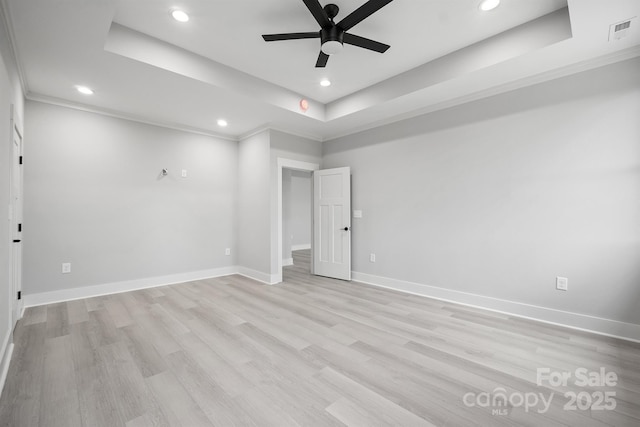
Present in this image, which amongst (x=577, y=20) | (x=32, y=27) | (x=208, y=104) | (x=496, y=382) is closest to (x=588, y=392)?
(x=496, y=382)

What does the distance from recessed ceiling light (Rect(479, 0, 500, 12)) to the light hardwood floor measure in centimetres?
289

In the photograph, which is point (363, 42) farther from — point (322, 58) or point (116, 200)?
point (116, 200)

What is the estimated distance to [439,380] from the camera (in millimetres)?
1885

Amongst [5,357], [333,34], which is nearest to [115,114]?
[5,357]

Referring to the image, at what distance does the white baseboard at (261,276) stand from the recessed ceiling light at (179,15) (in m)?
3.48

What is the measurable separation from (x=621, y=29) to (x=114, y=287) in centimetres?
625

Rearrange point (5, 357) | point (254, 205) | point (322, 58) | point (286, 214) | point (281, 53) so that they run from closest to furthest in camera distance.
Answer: point (5, 357) → point (322, 58) → point (281, 53) → point (254, 205) → point (286, 214)

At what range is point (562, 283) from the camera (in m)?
2.81

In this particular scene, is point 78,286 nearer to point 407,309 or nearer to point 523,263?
point 407,309

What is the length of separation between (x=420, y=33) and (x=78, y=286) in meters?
5.15


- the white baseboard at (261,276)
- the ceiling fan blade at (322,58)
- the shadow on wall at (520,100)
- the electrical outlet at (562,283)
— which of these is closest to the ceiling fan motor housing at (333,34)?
the ceiling fan blade at (322,58)

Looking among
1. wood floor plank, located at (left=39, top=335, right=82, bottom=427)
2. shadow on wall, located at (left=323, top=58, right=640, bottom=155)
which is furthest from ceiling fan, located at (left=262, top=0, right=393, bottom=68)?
wood floor plank, located at (left=39, top=335, right=82, bottom=427)

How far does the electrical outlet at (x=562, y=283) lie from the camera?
279 cm

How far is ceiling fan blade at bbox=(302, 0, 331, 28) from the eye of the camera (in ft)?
6.32
